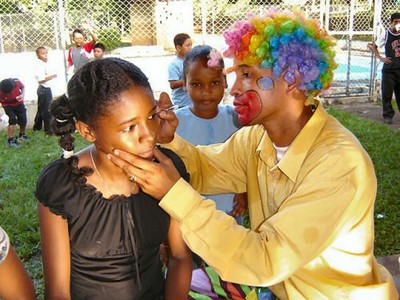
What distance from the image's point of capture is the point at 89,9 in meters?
9.57

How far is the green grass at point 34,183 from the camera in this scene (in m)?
3.97

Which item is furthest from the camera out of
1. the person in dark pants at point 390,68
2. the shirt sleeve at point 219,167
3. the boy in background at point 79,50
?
the boy in background at point 79,50

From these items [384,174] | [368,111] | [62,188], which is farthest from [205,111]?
[368,111]

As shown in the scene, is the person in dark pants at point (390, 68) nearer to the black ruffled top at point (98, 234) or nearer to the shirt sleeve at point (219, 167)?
the shirt sleeve at point (219, 167)

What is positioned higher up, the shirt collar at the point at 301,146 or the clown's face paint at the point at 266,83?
the clown's face paint at the point at 266,83

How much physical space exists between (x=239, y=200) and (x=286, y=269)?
131 cm

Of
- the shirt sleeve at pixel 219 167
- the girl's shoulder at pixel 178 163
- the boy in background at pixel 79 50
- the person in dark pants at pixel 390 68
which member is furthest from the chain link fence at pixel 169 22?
the girl's shoulder at pixel 178 163

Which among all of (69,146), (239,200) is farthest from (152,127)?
(239,200)

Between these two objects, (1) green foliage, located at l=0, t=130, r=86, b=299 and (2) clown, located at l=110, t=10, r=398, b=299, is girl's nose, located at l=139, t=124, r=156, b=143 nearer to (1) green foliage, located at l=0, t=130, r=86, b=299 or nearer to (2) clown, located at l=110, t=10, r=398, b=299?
(2) clown, located at l=110, t=10, r=398, b=299

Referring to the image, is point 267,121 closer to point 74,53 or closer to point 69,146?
point 69,146

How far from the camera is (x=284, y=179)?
6.40ft

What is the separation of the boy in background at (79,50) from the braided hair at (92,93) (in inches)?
284

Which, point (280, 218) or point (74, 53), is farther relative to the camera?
point (74, 53)

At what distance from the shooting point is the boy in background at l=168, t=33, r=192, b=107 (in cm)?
519
